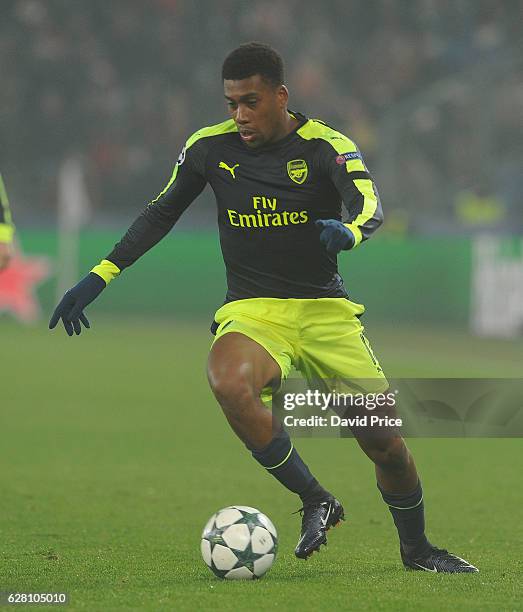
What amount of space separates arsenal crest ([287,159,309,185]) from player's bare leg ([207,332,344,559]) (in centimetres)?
68

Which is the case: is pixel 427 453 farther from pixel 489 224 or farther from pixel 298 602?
pixel 489 224

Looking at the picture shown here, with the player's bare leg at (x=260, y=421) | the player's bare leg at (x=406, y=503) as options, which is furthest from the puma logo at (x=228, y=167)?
the player's bare leg at (x=406, y=503)

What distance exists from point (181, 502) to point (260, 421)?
246 cm

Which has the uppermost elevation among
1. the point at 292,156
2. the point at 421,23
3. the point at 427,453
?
the point at 421,23

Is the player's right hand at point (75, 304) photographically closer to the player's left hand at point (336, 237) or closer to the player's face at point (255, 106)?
the player's face at point (255, 106)

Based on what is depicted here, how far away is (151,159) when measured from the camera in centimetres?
2411

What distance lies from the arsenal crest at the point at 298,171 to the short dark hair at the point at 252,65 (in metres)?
0.33

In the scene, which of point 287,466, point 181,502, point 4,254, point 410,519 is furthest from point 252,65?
point 181,502

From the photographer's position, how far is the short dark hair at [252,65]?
17.4 feet

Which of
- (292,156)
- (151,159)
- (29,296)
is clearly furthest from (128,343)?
(292,156)

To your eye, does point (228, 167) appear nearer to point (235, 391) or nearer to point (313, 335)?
point (313, 335)

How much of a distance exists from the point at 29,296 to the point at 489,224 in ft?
25.3

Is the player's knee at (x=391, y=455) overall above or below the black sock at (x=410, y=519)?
above

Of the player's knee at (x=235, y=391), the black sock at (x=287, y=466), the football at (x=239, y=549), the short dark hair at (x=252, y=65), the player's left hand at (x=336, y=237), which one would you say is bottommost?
the football at (x=239, y=549)
